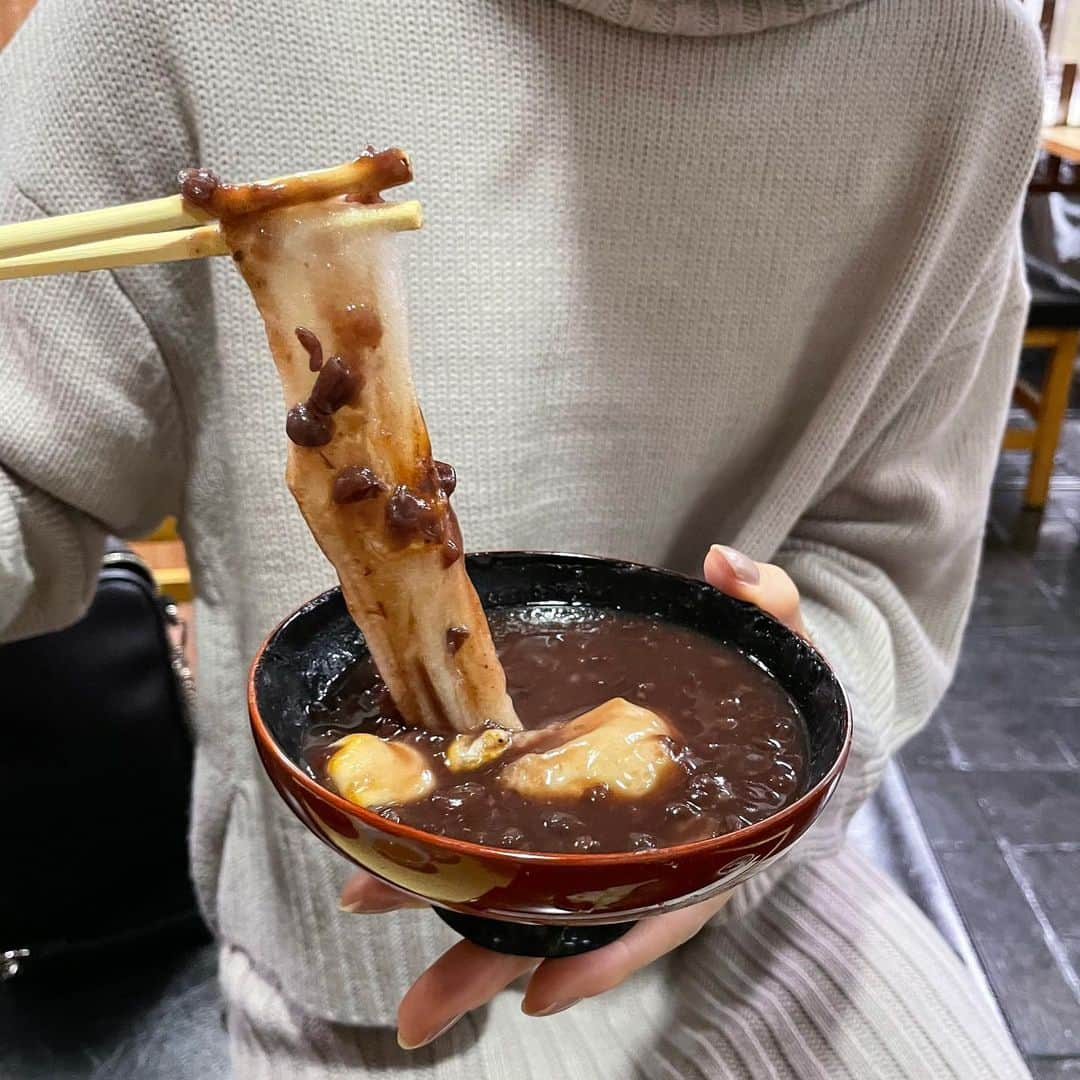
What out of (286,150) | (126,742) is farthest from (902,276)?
(126,742)

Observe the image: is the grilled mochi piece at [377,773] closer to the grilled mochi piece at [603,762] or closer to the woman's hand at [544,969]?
the grilled mochi piece at [603,762]

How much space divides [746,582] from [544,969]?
0.84 feet

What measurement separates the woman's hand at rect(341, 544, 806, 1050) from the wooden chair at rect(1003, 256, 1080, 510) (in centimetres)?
241

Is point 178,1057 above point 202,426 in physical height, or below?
below

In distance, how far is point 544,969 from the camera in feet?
2.00

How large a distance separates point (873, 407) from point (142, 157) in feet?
2.04

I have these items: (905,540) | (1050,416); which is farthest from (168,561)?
(1050,416)

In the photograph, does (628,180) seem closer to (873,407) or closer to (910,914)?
(873,407)

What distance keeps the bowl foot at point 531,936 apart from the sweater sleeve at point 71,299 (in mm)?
426

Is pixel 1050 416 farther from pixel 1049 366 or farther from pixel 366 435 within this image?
pixel 366 435

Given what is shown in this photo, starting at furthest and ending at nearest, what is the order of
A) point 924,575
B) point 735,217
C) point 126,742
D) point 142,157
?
point 126,742
point 924,575
point 735,217
point 142,157

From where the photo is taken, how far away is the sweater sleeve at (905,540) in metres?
0.88

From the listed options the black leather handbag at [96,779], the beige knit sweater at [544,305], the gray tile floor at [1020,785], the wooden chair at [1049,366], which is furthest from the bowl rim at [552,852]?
the wooden chair at [1049,366]

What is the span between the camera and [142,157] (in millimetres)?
732
